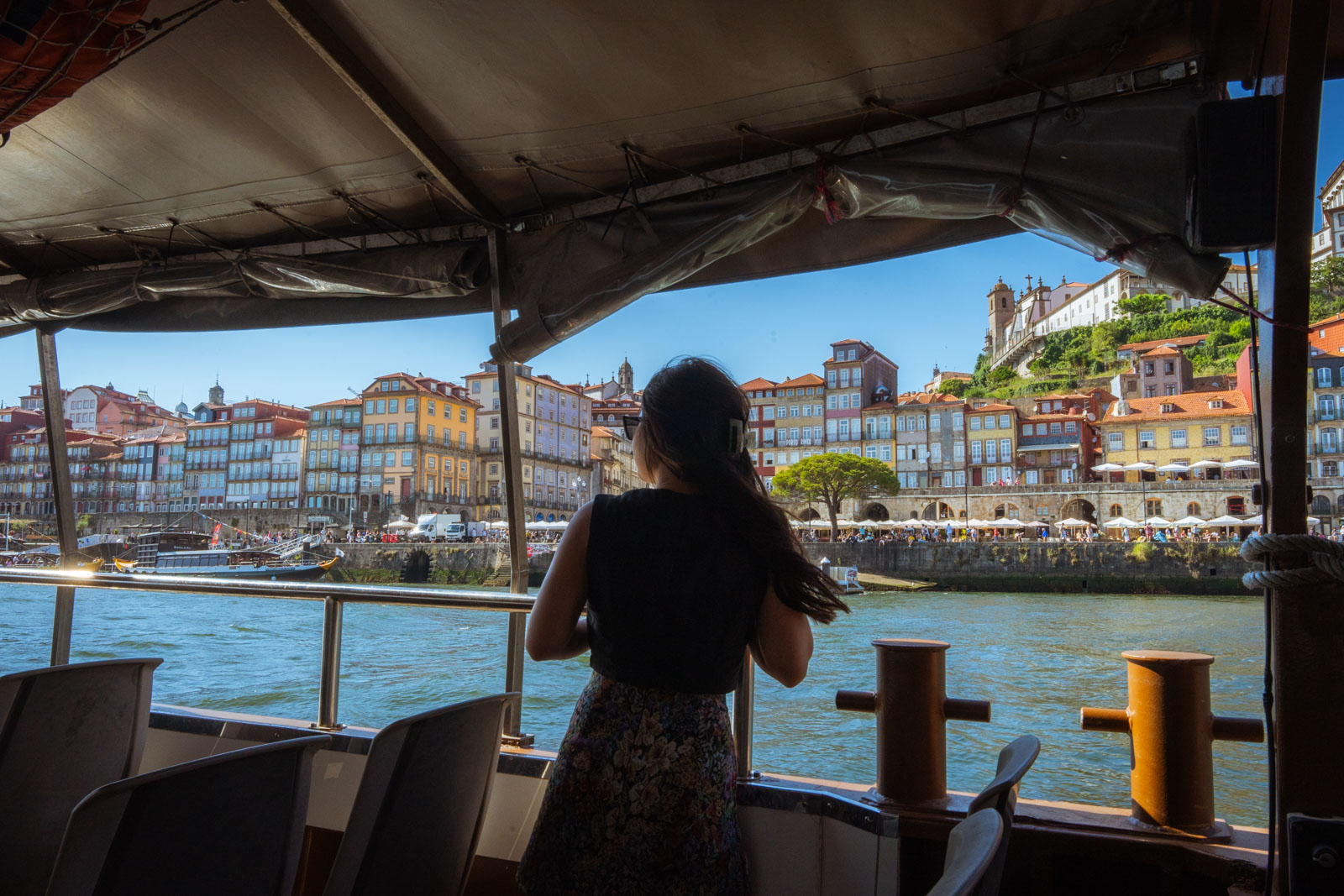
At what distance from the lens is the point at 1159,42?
5.47 ft

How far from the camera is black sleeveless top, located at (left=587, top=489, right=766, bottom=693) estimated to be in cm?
112

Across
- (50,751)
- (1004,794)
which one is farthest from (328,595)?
(1004,794)

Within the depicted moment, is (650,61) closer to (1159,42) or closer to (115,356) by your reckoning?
(1159,42)

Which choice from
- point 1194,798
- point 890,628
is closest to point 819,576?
point 1194,798

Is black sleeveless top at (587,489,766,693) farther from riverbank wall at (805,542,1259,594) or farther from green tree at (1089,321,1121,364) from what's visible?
green tree at (1089,321,1121,364)

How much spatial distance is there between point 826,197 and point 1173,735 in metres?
1.46

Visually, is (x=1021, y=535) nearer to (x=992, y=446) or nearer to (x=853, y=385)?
(x=992, y=446)

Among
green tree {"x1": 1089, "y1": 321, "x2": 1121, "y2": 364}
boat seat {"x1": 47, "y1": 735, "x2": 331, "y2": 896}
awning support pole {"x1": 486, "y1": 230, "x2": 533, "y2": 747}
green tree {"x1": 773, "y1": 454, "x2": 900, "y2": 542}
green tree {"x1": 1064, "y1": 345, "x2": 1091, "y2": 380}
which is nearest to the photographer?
boat seat {"x1": 47, "y1": 735, "x2": 331, "y2": 896}

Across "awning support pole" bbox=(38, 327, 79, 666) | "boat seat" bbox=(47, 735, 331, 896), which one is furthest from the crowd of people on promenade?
"boat seat" bbox=(47, 735, 331, 896)

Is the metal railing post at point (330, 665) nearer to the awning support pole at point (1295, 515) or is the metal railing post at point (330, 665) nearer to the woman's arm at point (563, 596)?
the woman's arm at point (563, 596)

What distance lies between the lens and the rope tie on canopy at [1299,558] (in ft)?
4.60

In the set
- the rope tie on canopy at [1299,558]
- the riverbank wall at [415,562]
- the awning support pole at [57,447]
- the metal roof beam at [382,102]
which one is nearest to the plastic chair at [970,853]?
the rope tie on canopy at [1299,558]

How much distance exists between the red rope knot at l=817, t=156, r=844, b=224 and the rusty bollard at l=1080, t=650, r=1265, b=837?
124 centimetres

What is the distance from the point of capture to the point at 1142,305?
65125mm
